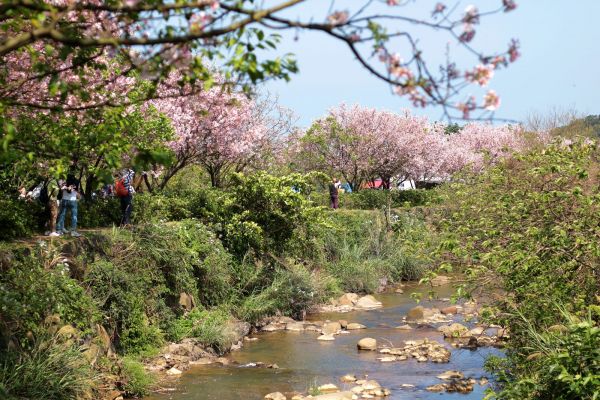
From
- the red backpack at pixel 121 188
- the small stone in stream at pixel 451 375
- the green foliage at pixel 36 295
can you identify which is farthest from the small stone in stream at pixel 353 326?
the green foliage at pixel 36 295

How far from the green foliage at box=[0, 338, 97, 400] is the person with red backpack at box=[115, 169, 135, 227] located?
17.9 feet

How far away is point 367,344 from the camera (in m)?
14.1

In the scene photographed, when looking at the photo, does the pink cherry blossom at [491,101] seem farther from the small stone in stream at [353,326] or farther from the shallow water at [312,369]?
the small stone in stream at [353,326]

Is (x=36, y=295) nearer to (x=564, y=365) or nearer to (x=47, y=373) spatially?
(x=47, y=373)

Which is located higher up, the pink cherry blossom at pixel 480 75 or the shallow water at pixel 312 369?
→ the pink cherry blossom at pixel 480 75

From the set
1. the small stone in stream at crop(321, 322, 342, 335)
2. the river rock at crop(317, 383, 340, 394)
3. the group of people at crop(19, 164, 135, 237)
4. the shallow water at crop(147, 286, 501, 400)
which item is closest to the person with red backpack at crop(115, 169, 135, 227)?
the group of people at crop(19, 164, 135, 237)

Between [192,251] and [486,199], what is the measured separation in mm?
6412

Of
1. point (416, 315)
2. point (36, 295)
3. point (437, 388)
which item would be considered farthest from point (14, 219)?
point (416, 315)

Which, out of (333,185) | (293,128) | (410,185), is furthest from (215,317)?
(410,185)

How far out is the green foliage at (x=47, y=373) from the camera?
822 centimetres

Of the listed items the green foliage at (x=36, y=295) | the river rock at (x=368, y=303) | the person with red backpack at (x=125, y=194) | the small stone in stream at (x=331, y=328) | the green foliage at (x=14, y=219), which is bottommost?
the small stone in stream at (x=331, y=328)

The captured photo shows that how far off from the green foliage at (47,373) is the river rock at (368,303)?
10.5m

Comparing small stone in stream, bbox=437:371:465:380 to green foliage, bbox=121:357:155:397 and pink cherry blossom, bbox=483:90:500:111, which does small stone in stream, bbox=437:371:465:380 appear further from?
pink cherry blossom, bbox=483:90:500:111

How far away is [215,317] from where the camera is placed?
14.3 meters
